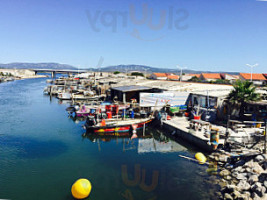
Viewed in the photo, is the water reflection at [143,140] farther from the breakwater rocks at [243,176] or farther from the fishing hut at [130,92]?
the fishing hut at [130,92]

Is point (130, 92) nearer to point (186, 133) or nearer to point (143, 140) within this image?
point (143, 140)

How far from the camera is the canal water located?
13.0 m

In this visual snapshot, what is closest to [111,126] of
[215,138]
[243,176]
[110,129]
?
[110,129]

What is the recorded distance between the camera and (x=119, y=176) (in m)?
14.9

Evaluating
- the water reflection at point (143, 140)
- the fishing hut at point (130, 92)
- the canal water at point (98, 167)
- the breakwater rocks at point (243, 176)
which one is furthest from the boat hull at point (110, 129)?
the fishing hut at point (130, 92)

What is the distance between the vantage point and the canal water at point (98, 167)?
510 inches

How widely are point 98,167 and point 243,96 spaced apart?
17031 mm

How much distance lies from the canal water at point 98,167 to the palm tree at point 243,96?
7988 millimetres

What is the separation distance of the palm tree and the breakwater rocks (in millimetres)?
8743

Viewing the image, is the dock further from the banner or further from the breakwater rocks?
the banner

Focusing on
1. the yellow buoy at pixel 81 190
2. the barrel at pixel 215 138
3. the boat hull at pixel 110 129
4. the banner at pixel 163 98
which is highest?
the banner at pixel 163 98

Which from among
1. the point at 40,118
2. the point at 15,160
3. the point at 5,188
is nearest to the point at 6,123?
the point at 40,118

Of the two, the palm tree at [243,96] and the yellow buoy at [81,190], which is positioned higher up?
the palm tree at [243,96]

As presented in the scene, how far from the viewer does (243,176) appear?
13531mm
